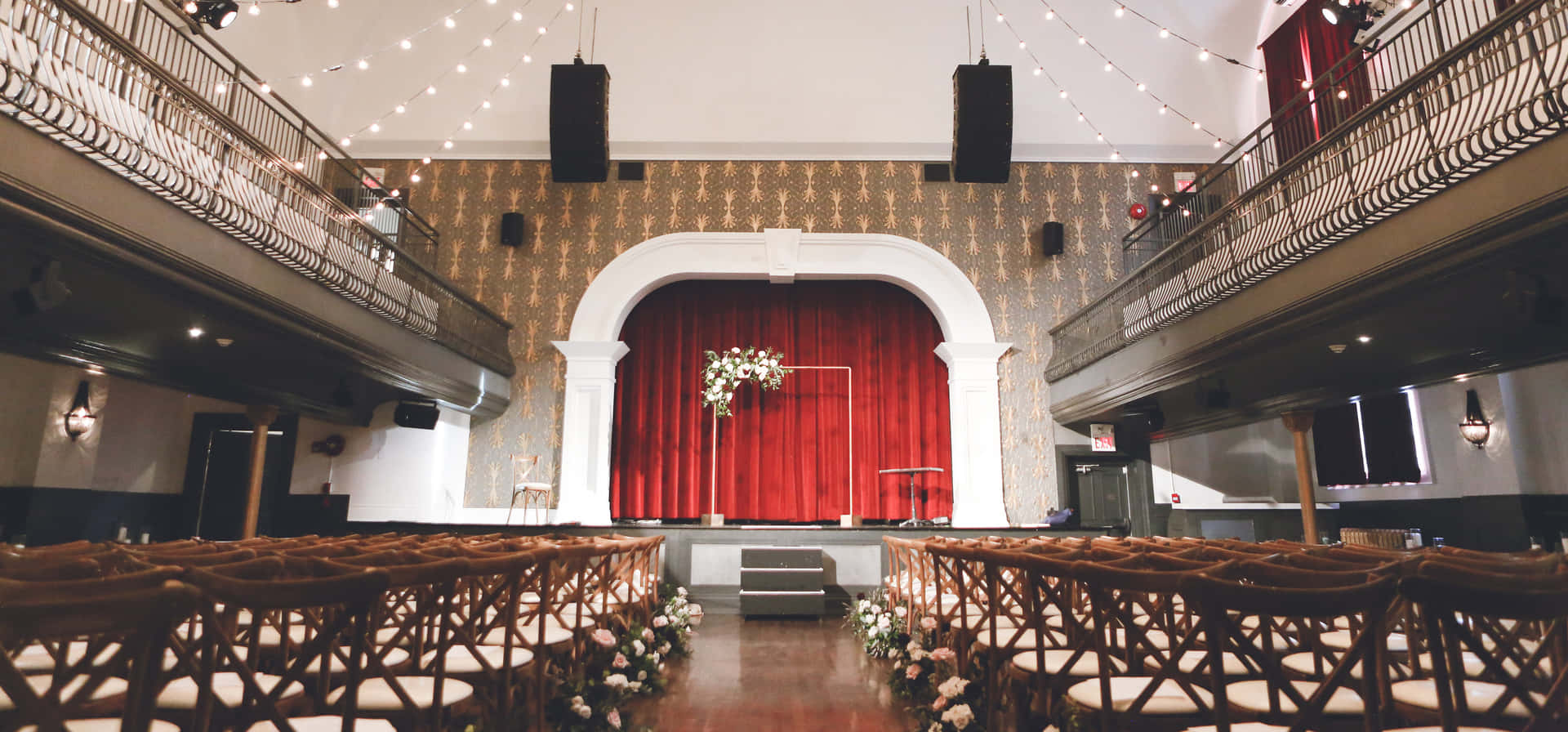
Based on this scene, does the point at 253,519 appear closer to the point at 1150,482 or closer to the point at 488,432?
the point at 488,432

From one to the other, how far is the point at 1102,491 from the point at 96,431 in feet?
39.6

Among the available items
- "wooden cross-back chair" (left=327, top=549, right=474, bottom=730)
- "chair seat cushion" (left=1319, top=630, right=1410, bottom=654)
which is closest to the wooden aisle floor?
"wooden cross-back chair" (left=327, top=549, right=474, bottom=730)

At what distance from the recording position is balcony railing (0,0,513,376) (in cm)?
418

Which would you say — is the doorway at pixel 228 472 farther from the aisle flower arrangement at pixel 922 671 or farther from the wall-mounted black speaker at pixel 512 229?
the aisle flower arrangement at pixel 922 671

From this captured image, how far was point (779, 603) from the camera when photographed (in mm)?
7469

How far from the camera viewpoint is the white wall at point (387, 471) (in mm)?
9625

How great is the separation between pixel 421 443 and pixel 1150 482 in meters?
9.53

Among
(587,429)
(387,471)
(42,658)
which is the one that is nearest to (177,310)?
(42,658)

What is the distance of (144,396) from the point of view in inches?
367

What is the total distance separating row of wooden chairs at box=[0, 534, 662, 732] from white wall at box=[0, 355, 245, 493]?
6.45 meters

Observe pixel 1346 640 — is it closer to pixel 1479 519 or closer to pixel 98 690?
pixel 98 690

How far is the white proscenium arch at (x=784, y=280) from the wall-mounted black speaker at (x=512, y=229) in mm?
1194

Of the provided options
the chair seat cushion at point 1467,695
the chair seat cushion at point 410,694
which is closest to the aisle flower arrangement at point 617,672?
the chair seat cushion at point 410,694

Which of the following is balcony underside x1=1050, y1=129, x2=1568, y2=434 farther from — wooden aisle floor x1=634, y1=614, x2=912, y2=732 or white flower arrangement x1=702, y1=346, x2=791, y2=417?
white flower arrangement x1=702, y1=346, x2=791, y2=417
